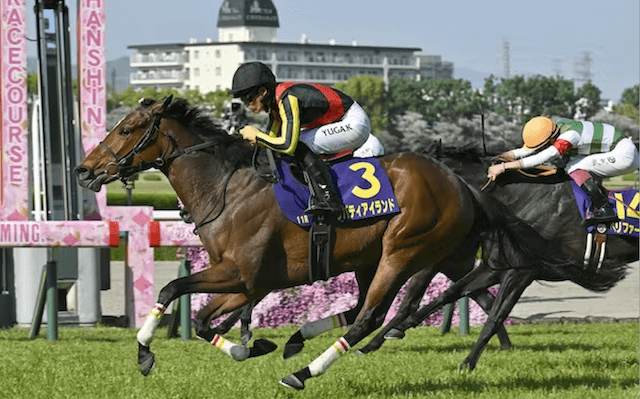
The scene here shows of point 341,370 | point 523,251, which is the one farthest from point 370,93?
point 341,370

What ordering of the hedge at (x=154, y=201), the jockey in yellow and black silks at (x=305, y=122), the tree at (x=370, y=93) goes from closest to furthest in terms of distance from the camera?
the jockey in yellow and black silks at (x=305, y=122) < the hedge at (x=154, y=201) < the tree at (x=370, y=93)

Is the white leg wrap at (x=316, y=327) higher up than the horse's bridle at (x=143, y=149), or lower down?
lower down

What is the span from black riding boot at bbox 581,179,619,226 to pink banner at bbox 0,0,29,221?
5100 mm

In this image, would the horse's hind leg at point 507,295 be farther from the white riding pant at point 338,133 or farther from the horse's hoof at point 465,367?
the white riding pant at point 338,133

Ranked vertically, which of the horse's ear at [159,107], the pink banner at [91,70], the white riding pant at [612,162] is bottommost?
the white riding pant at [612,162]

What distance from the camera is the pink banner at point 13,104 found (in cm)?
1006

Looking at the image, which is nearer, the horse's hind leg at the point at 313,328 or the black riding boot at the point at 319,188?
the black riding boot at the point at 319,188

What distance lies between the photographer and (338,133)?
6.55 metres

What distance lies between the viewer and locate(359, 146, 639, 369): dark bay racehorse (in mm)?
7406

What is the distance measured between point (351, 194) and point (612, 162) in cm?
242

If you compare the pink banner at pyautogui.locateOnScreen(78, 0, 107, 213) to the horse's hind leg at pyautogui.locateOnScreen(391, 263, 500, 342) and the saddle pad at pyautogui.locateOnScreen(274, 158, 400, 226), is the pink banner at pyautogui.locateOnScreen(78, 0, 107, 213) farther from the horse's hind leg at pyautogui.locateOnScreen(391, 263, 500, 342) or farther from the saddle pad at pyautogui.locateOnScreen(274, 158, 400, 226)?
the saddle pad at pyautogui.locateOnScreen(274, 158, 400, 226)

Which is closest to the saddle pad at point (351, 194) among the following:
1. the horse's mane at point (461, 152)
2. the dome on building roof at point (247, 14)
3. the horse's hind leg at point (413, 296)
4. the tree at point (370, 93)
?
the horse's hind leg at point (413, 296)

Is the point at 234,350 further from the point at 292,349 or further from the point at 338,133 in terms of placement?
the point at 338,133

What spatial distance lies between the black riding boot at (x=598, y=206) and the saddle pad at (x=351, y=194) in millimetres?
1901
